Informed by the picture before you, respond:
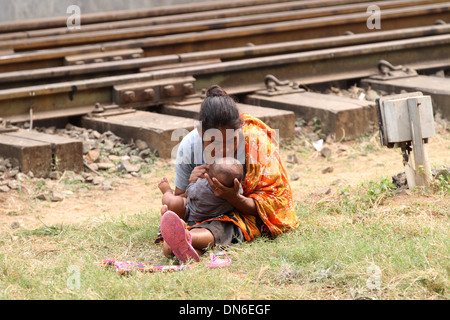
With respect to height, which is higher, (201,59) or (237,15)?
(237,15)

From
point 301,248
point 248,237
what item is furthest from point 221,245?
point 301,248

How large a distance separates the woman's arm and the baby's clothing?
7 cm

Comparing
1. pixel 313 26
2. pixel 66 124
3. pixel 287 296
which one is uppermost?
pixel 313 26

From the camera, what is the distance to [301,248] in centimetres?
420

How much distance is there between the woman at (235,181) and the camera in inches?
177

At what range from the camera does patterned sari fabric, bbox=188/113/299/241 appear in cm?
473

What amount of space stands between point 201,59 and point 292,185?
9.41 feet

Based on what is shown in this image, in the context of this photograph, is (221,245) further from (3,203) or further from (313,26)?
(313,26)

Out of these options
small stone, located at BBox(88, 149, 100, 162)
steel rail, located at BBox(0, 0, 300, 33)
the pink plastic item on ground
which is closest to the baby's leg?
the pink plastic item on ground

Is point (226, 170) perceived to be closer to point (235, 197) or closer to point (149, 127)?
point (235, 197)

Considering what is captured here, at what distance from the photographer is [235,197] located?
179 inches

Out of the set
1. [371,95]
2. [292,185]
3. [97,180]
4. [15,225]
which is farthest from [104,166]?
[371,95]

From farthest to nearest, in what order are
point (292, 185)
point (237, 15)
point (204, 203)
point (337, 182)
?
1. point (237, 15)
2. point (292, 185)
3. point (337, 182)
4. point (204, 203)

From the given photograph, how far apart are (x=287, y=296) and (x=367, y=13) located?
7.77m
